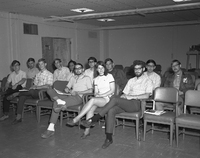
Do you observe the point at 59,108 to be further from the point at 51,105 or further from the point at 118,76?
the point at 118,76

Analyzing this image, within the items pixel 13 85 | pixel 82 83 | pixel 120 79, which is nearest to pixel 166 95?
pixel 120 79

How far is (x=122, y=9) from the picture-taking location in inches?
268

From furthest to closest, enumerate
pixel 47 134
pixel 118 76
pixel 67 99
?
pixel 118 76
pixel 67 99
pixel 47 134

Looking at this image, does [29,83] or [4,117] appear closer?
A: [4,117]

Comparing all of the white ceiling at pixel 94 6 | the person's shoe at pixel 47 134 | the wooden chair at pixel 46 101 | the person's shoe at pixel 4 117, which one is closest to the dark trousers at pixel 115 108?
the person's shoe at pixel 47 134

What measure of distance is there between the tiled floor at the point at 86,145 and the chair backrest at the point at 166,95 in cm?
63

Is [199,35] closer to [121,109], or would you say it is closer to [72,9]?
[72,9]

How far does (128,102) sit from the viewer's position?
12.7 ft

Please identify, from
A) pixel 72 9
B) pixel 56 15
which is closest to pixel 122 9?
pixel 72 9

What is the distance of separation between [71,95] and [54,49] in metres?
4.41

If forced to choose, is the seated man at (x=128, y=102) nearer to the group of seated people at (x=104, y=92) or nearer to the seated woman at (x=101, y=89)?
the group of seated people at (x=104, y=92)

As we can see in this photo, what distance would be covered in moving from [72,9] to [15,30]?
1862mm

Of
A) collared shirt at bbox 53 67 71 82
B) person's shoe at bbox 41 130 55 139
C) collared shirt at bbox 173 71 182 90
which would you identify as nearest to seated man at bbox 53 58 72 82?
collared shirt at bbox 53 67 71 82

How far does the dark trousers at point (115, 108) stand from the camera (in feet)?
12.1
